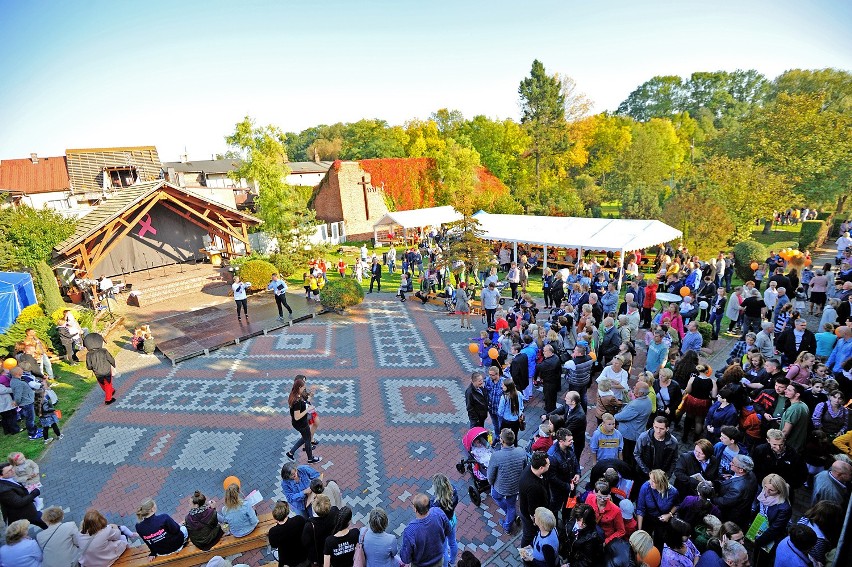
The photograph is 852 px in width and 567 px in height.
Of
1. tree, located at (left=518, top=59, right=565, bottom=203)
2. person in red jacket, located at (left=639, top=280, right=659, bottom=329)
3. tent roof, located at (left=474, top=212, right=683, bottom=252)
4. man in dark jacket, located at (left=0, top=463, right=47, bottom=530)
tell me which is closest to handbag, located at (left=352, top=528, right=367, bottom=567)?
man in dark jacket, located at (left=0, top=463, right=47, bottom=530)

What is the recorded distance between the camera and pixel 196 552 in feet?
16.1

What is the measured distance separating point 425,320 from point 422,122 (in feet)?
169

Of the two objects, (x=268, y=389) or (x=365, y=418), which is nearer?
(x=365, y=418)

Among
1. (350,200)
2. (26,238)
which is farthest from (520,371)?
(350,200)

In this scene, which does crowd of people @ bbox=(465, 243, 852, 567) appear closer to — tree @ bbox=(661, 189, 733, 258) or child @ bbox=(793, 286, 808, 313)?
child @ bbox=(793, 286, 808, 313)

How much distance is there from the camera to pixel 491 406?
255 inches

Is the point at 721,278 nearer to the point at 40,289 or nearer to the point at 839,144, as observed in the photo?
the point at 839,144

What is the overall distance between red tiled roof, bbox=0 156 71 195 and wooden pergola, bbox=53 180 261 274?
20.4 m

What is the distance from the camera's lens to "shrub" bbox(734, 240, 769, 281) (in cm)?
1612

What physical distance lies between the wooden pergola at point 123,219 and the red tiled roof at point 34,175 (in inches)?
803

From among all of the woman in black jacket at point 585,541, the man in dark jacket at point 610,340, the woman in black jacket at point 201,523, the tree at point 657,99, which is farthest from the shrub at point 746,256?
the tree at point 657,99

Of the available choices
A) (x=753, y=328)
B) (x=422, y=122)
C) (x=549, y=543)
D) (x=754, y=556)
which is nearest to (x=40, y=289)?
(x=549, y=543)

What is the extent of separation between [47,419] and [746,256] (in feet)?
70.6

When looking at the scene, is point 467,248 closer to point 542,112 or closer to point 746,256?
point 746,256
